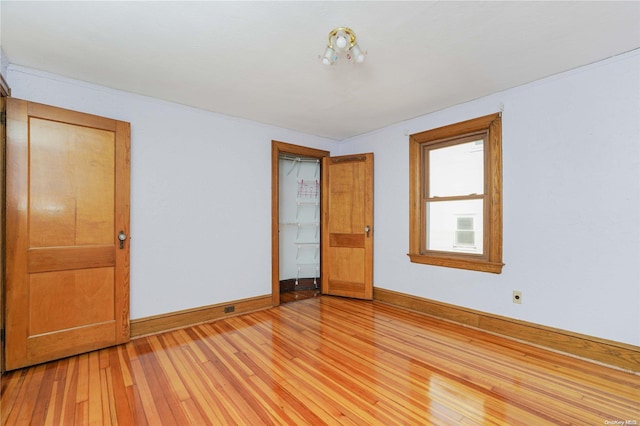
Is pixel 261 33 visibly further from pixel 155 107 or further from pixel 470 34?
pixel 155 107

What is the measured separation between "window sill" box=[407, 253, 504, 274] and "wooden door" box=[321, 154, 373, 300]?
0.80 metres

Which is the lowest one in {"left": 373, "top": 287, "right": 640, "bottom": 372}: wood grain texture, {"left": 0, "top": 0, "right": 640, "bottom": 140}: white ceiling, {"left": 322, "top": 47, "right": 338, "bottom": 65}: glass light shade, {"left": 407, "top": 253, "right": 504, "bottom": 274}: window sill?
{"left": 373, "top": 287, "right": 640, "bottom": 372}: wood grain texture

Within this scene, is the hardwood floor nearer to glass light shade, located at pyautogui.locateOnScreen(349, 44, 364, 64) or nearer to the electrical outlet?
the electrical outlet

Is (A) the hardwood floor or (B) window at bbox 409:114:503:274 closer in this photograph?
(A) the hardwood floor

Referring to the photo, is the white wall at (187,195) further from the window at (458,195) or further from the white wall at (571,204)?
the white wall at (571,204)

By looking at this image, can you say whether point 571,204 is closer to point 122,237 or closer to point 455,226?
point 455,226

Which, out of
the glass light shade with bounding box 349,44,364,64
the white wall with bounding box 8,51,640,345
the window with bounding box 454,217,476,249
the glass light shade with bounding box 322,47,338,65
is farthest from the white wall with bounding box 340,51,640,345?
the glass light shade with bounding box 322,47,338,65

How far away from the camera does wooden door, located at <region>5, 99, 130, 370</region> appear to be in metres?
2.31

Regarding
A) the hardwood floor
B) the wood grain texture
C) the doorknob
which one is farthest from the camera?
the doorknob

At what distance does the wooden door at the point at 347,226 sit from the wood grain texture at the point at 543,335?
33.6 inches

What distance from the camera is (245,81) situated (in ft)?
8.85

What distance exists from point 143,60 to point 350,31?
5.57 ft

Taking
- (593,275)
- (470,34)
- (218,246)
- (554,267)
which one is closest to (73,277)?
(218,246)

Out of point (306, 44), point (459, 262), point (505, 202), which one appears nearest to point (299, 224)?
point (459, 262)
